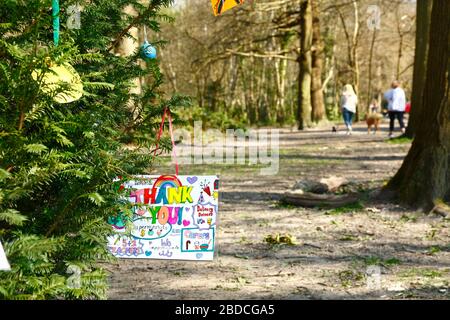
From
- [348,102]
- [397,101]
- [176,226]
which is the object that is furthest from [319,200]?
[348,102]

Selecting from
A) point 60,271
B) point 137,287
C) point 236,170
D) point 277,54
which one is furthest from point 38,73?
point 277,54

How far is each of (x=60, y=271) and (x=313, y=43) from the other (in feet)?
97.6

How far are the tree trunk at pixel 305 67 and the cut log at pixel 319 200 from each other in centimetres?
2076

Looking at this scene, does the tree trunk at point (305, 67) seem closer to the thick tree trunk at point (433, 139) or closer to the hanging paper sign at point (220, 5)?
the thick tree trunk at point (433, 139)

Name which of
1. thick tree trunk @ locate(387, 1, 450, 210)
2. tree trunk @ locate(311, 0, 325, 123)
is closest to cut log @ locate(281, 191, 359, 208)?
thick tree trunk @ locate(387, 1, 450, 210)

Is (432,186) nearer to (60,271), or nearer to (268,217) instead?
(268,217)

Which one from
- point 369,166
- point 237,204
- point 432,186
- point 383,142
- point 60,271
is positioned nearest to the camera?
point 60,271

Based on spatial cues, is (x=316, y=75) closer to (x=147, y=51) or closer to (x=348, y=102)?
(x=348, y=102)

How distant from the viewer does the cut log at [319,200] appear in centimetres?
972

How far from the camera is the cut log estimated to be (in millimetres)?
9719

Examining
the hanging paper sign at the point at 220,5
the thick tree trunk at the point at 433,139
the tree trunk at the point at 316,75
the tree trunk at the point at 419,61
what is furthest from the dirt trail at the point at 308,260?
the tree trunk at the point at 316,75

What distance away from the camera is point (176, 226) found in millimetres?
5867

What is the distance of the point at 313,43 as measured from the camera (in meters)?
33.0

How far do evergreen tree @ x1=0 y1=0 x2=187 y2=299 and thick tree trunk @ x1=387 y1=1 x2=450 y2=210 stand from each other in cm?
504
